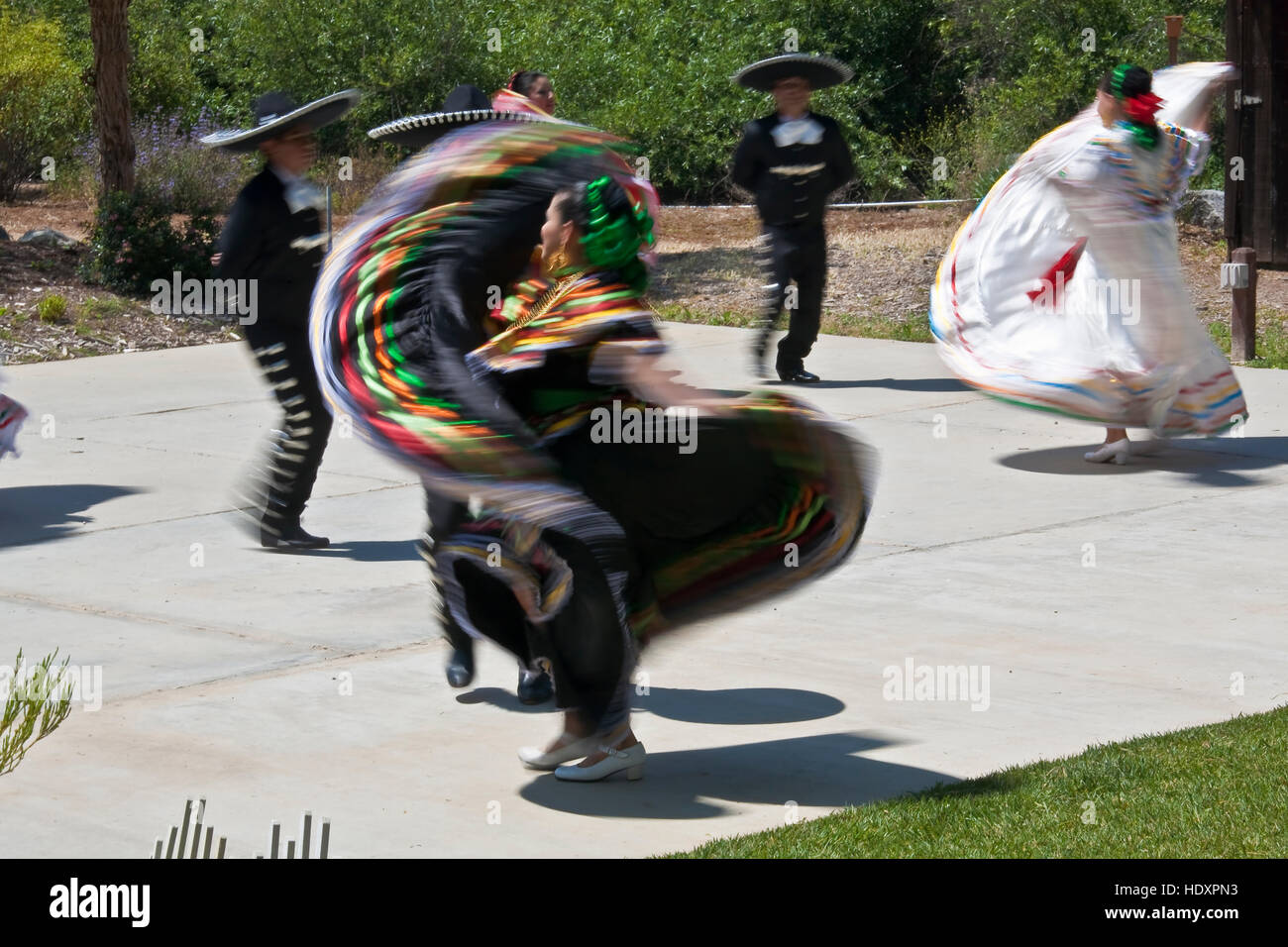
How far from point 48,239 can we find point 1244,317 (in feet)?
36.2

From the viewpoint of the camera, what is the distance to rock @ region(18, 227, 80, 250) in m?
17.5

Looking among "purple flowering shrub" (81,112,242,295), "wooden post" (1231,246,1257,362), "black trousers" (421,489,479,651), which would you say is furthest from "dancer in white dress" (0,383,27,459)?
"wooden post" (1231,246,1257,362)

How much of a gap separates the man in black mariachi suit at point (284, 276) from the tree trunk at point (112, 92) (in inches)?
354

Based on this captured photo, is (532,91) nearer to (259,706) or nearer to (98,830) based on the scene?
(259,706)

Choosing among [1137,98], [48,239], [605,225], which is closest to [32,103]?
[48,239]

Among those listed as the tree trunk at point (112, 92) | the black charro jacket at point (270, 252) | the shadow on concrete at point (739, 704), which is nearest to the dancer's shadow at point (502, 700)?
the shadow on concrete at point (739, 704)

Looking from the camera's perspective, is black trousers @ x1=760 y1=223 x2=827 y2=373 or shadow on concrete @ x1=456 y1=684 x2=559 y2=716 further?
black trousers @ x1=760 y1=223 x2=827 y2=373

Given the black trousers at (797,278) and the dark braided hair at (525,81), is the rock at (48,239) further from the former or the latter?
the dark braided hair at (525,81)

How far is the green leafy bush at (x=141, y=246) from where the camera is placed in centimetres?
1603

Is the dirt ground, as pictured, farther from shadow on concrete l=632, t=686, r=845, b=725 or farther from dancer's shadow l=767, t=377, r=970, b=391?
shadow on concrete l=632, t=686, r=845, b=725

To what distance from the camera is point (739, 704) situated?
6.12 m

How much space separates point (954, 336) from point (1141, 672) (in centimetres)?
435

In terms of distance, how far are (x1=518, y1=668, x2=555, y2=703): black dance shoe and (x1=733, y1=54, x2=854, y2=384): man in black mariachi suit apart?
6.71 meters

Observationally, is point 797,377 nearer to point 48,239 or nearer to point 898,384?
point 898,384
